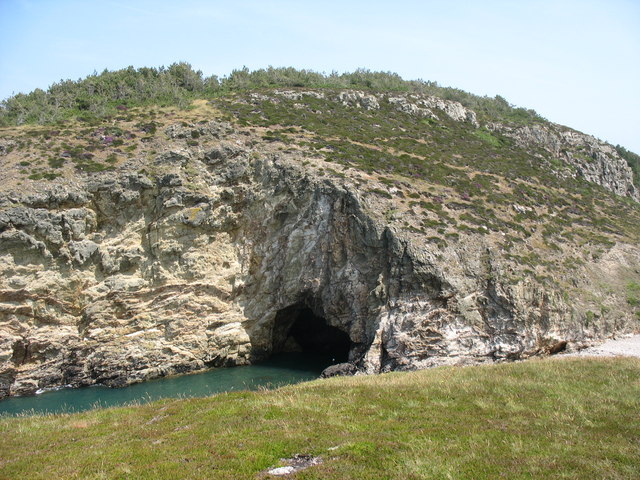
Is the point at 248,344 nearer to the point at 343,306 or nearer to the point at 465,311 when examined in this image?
the point at 343,306

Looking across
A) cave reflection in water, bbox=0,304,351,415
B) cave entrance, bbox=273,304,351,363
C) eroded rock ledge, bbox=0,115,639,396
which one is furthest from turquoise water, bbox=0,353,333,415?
cave entrance, bbox=273,304,351,363

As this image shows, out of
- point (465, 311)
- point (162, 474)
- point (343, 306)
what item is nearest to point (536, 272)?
point (465, 311)

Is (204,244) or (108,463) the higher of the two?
(204,244)

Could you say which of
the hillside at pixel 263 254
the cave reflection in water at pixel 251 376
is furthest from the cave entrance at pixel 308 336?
the hillside at pixel 263 254

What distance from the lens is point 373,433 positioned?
13820 mm

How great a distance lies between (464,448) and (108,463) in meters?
9.57

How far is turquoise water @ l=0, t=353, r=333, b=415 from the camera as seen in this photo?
3047 cm

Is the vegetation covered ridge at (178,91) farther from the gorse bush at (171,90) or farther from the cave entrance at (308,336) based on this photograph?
the cave entrance at (308,336)

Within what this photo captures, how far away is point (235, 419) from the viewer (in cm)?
1600

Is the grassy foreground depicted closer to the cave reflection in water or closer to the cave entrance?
the cave reflection in water

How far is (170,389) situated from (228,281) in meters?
10.4

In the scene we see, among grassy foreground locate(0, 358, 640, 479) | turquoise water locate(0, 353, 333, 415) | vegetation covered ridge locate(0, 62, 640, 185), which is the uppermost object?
vegetation covered ridge locate(0, 62, 640, 185)

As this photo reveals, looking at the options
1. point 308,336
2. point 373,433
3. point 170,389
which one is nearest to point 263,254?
point 308,336

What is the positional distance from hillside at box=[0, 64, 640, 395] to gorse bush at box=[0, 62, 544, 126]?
5.59 ft
